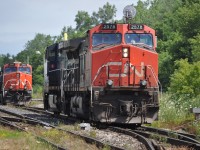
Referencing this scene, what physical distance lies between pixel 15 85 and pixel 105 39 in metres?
22.0

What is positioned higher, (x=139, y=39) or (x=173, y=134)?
(x=139, y=39)

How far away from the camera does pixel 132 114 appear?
1472 cm

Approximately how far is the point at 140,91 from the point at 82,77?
103 inches

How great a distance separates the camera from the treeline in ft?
68.2

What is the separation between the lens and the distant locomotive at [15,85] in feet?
119

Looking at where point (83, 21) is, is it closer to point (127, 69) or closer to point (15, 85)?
point (15, 85)

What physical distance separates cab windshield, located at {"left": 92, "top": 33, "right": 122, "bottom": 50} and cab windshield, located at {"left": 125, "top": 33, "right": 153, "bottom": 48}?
12.5 inches

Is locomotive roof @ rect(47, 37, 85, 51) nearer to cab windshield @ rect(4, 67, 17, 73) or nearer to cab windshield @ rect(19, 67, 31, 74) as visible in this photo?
cab windshield @ rect(4, 67, 17, 73)

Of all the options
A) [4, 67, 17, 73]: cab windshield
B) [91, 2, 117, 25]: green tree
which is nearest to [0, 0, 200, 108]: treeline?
[91, 2, 117, 25]: green tree

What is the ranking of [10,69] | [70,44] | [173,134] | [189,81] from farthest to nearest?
1. [10,69]
2. [189,81]
3. [70,44]
4. [173,134]

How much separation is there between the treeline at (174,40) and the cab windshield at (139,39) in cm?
219

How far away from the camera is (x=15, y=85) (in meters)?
36.3

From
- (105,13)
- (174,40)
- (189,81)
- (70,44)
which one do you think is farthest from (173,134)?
(105,13)

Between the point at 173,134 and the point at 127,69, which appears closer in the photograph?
the point at 173,134
